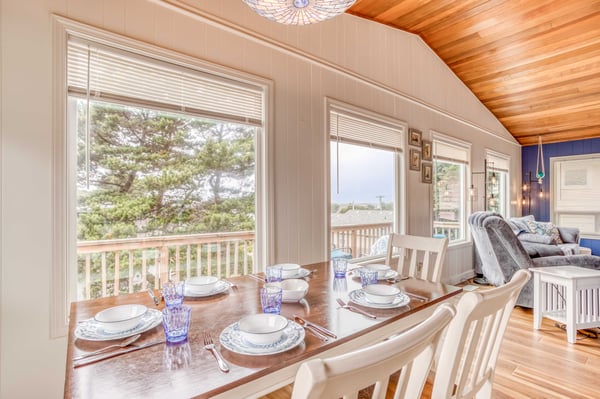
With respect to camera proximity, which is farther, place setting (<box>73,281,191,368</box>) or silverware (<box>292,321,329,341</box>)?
silverware (<box>292,321,329,341</box>)

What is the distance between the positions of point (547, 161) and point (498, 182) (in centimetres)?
148

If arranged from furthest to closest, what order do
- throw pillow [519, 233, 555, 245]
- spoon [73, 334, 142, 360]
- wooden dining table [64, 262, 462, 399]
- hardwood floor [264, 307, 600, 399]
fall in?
throw pillow [519, 233, 555, 245], hardwood floor [264, 307, 600, 399], spoon [73, 334, 142, 360], wooden dining table [64, 262, 462, 399]

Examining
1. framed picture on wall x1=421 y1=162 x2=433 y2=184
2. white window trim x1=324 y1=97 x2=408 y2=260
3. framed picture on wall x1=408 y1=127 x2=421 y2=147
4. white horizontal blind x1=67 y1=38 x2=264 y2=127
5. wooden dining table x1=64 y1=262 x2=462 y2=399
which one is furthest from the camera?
framed picture on wall x1=421 y1=162 x2=433 y2=184

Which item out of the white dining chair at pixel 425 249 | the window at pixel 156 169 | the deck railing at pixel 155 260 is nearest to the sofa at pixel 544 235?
the white dining chair at pixel 425 249

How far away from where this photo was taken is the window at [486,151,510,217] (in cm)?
548

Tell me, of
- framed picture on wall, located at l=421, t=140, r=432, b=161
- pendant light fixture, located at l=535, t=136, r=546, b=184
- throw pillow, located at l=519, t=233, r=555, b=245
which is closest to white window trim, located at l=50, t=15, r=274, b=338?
framed picture on wall, located at l=421, t=140, r=432, b=161

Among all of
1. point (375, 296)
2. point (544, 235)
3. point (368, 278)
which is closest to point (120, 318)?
point (375, 296)

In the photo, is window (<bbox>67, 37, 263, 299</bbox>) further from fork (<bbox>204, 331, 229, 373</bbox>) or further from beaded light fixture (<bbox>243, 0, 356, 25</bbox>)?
fork (<bbox>204, 331, 229, 373</bbox>)

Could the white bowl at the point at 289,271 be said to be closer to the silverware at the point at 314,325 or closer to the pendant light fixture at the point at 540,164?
the silverware at the point at 314,325

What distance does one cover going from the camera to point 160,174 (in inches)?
79.7

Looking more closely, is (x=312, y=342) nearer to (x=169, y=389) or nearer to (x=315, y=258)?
(x=169, y=389)

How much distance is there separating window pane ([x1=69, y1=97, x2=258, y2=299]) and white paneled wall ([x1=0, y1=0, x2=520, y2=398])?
23 cm

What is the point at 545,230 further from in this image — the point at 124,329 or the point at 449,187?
the point at 124,329

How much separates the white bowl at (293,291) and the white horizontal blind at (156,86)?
130 centimetres
